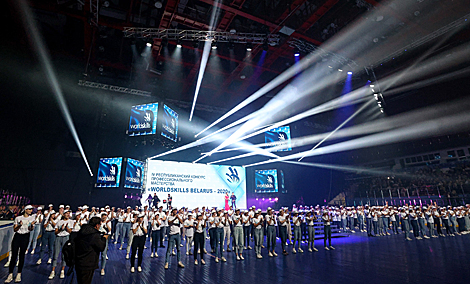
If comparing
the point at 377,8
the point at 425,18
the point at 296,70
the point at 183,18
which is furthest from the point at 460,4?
the point at 183,18

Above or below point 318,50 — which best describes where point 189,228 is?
below

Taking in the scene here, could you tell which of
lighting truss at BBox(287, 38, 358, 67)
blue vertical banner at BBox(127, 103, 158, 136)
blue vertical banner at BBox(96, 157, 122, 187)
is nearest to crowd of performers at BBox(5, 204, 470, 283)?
blue vertical banner at BBox(96, 157, 122, 187)

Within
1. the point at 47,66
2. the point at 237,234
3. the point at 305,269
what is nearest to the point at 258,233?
the point at 237,234

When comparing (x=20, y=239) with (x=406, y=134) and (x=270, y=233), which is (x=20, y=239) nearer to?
(x=270, y=233)

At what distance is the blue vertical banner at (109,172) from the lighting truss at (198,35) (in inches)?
323

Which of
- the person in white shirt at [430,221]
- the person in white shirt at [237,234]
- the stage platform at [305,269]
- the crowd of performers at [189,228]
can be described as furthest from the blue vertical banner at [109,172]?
the person in white shirt at [430,221]

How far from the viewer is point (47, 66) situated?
12969 mm

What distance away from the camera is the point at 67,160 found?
47.1 ft

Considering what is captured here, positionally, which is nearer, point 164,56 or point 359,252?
point 359,252

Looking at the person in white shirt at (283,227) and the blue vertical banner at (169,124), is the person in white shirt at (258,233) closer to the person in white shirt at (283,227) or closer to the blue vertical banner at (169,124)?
the person in white shirt at (283,227)

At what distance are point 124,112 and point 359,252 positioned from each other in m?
16.7

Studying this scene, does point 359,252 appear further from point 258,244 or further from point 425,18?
point 425,18

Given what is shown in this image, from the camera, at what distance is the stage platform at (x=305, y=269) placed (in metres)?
5.50

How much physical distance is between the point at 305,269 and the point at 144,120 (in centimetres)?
1209
